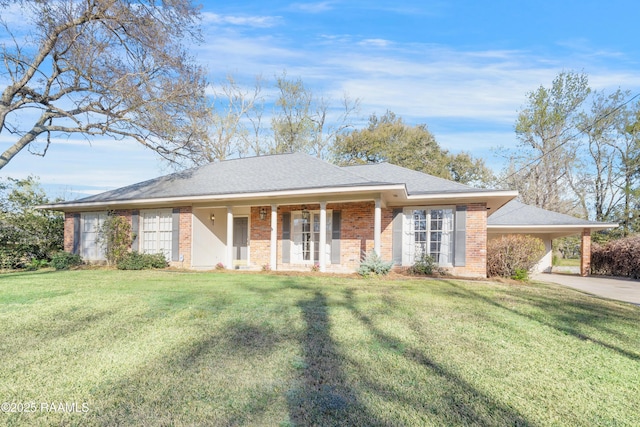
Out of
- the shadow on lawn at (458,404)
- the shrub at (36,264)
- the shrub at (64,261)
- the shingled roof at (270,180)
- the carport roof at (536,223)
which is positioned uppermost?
the shingled roof at (270,180)

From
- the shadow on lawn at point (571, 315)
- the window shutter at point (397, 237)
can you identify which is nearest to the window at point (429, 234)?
the window shutter at point (397, 237)

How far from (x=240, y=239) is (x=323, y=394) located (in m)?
12.3

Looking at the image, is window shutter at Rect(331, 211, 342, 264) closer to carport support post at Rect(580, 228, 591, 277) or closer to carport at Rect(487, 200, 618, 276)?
carport at Rect(487, 200, 618, 276)

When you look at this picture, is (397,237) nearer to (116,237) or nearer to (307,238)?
(307,238)

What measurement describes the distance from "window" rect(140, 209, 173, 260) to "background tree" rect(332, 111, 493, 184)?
17.7 m

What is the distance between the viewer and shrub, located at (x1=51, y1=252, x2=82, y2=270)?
1374 centimetres

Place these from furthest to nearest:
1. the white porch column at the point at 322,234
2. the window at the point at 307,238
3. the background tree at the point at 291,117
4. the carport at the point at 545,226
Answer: the background tree at the point at 291,117 → the carport at the point at 545,226 → the window at the point at 307,238 → the white porch column at the point at 322,234

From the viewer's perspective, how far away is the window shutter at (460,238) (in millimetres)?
11484

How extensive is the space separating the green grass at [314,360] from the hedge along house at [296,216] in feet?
15.8

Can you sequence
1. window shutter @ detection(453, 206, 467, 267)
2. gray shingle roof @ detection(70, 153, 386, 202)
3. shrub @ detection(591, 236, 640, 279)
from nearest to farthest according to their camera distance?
1. window shutter @ detection(453, 206, 467, 267)
2. gray shingle roof @ detection(70, 153, 386, 202)
3. shrub @ detection(591, 236, 640, 279)

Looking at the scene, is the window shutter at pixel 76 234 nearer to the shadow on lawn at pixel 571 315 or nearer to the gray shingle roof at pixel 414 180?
the gray shingle roof at pixel 414 180

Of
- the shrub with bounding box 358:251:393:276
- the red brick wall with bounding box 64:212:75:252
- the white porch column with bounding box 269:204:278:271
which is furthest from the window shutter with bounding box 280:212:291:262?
the red brick wall with bounding box 64:212:75:252

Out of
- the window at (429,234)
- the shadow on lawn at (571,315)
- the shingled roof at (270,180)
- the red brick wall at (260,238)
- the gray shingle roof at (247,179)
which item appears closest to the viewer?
the shadow on lawn at (571,315)

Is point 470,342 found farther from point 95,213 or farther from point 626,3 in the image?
point 95,213
